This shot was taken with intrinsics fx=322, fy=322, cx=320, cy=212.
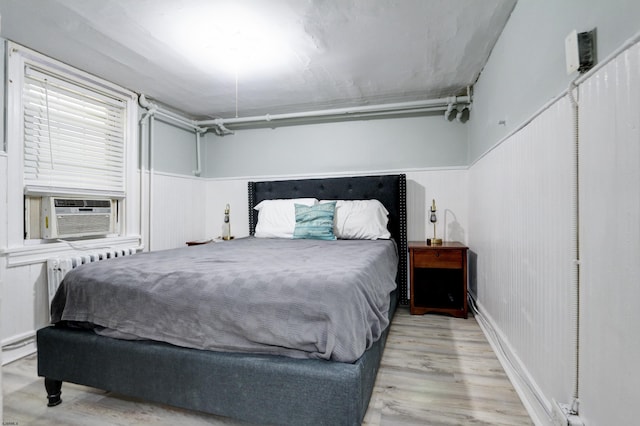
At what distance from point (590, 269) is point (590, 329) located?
0.20 metres

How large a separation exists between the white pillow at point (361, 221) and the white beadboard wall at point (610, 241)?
1.91 m

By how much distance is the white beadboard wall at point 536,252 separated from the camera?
1207 millimetres

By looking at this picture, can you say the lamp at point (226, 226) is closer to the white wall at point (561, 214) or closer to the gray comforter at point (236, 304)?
the gray comforter at point (236, 304)

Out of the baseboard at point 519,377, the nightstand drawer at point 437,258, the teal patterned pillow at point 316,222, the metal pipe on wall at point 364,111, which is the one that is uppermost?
the metal pipe on wall at point 364,111

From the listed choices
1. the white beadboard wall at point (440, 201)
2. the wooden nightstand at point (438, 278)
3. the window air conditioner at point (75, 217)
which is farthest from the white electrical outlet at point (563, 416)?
the window air conditioner at point (75, 217)

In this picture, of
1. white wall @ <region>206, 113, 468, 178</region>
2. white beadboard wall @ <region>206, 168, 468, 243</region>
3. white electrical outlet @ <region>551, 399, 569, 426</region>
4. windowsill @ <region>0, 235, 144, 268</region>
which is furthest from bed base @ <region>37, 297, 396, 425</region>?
white wall @ <region>206, 113, 468, 178</region>

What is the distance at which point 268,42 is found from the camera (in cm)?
220

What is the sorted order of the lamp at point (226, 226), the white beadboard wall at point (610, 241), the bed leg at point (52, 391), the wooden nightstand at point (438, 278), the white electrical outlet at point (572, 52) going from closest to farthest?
the white beadboard wall at point (610, 241), the white electrical outlet at point (572, 52), the bed leg at point (52, 391), the wooden nightstand at point (438, 278), the lamp at point (226, 226)

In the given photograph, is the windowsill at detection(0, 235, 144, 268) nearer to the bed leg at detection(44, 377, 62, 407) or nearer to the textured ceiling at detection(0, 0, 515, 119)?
the bed leg at detection(44, 377, 62, 407)

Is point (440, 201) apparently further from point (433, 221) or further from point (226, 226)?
point (226, 226)

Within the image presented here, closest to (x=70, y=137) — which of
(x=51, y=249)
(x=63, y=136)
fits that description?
(x=63, y=136)

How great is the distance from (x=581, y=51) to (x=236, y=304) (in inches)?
61.4

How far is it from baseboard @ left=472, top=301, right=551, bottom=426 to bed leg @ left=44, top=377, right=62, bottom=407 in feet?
7.41

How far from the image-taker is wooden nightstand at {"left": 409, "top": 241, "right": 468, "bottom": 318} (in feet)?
9.12
